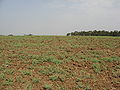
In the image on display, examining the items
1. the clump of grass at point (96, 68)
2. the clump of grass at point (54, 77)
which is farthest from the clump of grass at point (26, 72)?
the clump of grass at point (96, 68)

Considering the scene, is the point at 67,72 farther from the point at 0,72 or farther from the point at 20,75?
the point at 0,72

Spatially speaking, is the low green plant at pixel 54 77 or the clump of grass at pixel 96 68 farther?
the clump of grass at pixel 96 68

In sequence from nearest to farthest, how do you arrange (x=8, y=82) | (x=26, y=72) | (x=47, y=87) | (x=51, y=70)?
(x=47, y=87)
(x=8, y=82)
(x=26, y=72)
(x=51, y=70)

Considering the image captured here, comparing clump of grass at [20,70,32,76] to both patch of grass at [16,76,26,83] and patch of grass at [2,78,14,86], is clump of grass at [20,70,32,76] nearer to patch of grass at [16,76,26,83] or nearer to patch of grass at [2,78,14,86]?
patch of grass at [16,76,26,83]

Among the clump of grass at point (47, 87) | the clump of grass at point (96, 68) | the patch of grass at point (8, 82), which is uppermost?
the clump of grass at point (96, 68)

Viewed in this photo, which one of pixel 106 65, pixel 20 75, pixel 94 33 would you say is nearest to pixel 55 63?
pixel 20 75

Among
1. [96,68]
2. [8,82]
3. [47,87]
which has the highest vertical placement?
[96,68]

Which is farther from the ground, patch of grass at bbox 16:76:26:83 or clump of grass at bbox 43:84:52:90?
patch of grass at bbox 16:76:26:83

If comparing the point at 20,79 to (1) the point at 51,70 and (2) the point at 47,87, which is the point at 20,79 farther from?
(1) the point at 51,70

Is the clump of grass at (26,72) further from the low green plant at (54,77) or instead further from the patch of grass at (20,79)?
the low green plant at (54,77)

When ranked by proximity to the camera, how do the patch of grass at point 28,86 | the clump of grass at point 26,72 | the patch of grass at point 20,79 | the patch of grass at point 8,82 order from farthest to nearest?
1. the clump of grass at point 26,72
2. the patch of grass at point 20,79
3. the patch of grass at point 8,82
4. the patch of grass at point 28,86

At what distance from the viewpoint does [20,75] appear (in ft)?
21.5

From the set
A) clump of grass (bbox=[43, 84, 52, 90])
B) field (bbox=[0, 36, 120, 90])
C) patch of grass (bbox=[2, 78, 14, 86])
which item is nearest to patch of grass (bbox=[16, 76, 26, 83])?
field (bbox=[0, 36, 120, 90])

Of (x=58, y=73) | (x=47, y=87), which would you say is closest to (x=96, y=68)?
(x=58, y=73)
